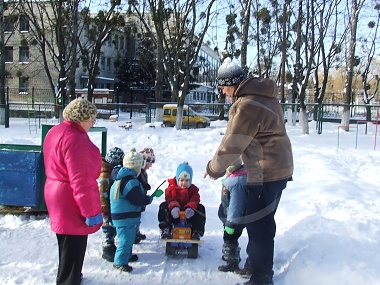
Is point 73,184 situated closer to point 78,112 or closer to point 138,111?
point 78,112

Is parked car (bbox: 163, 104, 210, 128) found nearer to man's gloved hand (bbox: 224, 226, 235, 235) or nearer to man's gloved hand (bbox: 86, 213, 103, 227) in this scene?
man's gloved hand (bbox: 224, 226, 235, 235)

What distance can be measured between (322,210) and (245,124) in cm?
263

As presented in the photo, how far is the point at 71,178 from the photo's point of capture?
283 cm

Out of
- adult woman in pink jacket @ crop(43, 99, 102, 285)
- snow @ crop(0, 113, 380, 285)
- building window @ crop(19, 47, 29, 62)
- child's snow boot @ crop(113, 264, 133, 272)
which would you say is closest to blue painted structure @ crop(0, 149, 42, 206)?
snow @ crop(0, 113, 380, 285)

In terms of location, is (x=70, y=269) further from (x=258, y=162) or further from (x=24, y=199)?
(x=24, y=199)

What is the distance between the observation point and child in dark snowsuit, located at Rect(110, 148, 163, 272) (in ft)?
11.9

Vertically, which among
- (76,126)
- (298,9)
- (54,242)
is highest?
(298,9)

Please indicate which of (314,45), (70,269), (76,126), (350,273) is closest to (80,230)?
(70,269)

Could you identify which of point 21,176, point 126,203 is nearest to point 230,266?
point 126,203

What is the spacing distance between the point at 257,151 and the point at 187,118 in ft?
63.6

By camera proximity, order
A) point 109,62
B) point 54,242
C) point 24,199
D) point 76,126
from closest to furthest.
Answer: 1. point 76,126
2. point 54,242
3. point 24,199
4. point 109,62

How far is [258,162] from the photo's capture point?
3.12 metres

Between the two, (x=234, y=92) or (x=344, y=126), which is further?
(x=344, y=126)

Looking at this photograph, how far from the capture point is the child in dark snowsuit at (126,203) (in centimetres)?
362
